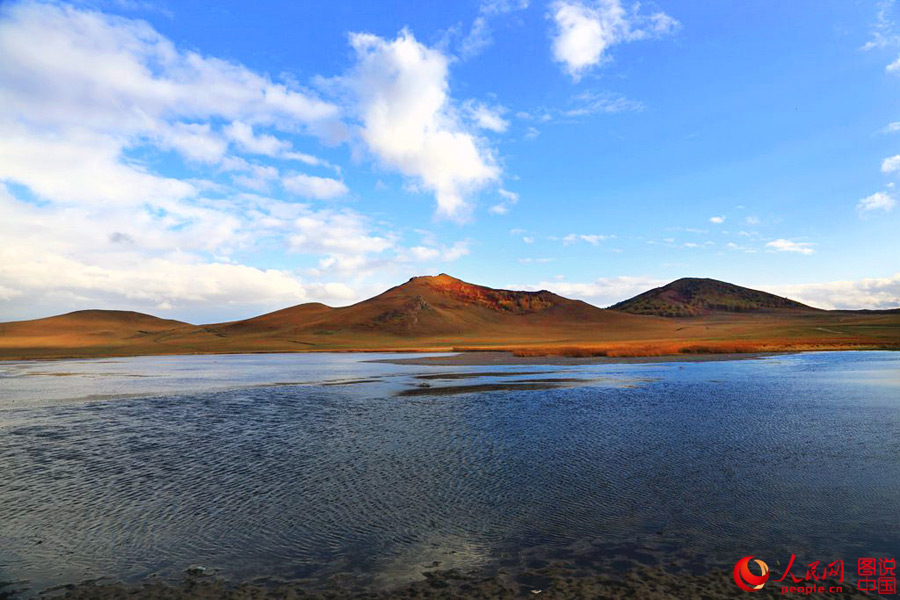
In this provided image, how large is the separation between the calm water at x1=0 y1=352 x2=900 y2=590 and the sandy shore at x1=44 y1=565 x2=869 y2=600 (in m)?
0.55

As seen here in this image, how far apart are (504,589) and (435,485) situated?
6234 millimetres

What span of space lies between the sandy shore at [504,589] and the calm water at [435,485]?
1.81ft

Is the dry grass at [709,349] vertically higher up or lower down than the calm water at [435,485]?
higher up

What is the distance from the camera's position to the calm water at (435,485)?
9625mm

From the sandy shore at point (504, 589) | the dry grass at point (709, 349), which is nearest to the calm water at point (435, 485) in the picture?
the sandy shore at point (504, 589)

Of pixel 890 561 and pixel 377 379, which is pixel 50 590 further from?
pixel 377 379

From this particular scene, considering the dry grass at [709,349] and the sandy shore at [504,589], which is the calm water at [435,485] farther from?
the dry grass at [709,349]

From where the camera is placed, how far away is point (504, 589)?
7953mm

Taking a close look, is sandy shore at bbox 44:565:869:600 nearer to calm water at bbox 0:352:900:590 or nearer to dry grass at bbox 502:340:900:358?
calm water at bbox 0:352:900:590

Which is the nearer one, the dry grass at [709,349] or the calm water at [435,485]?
the calm water at [435,485]

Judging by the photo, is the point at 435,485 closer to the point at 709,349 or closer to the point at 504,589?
the point at 504,589

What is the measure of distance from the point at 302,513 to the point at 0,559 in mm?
5544

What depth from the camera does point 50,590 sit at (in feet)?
27.1

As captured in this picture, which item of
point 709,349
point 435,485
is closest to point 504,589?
point 435,485
